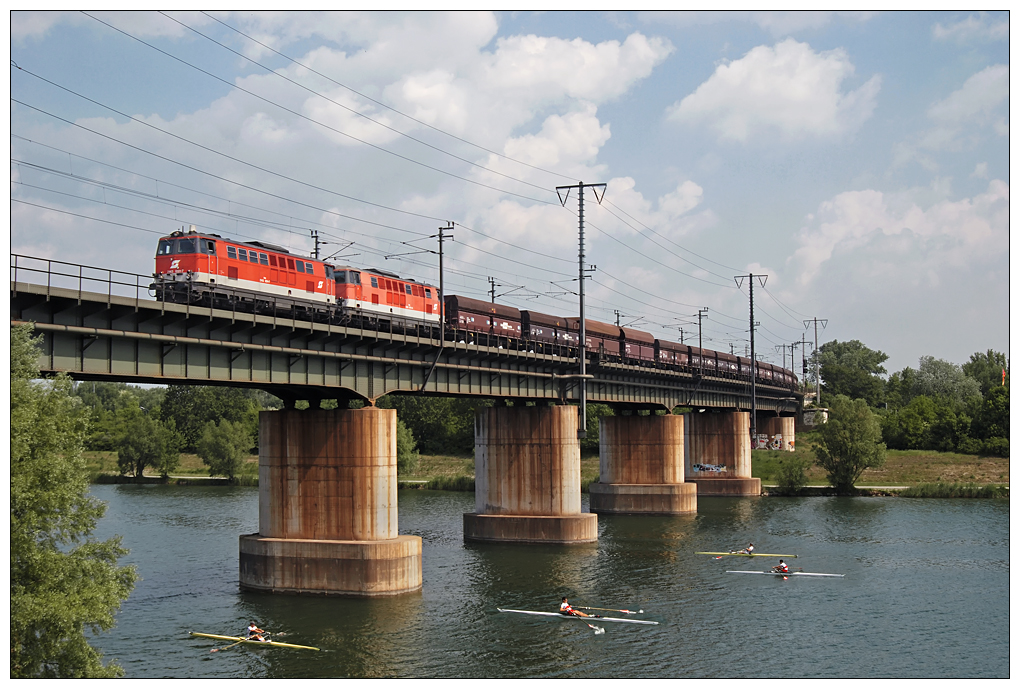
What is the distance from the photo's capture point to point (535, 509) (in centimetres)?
6419

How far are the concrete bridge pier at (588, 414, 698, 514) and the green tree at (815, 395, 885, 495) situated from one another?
65.0ft

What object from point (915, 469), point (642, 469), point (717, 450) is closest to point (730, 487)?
point (717, 450)

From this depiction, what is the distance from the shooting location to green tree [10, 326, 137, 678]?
77.5 ft

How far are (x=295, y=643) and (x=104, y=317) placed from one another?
13982 millimetres

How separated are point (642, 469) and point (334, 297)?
129ft

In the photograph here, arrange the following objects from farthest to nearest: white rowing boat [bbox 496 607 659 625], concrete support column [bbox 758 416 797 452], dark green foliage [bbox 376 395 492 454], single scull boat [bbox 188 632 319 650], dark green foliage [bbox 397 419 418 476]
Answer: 1. dark green foliage [bbox 376 395 492 454]
2. concrete support column [bbox 758 416 797 452]
3. dark green foliage [bbox 397 419 418 476]
4. white rowing boat [bbox 496 607 659 625]
5. single scull boat [bbox 188 632 319 650]

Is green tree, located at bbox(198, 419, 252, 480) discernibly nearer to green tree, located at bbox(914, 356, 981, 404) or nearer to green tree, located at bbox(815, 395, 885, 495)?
green tree, located at bbox(815, 395, 885, 495)

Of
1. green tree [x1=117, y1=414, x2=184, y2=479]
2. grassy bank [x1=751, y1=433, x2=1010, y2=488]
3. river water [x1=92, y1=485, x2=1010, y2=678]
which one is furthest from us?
green tree [x1=117, y1=414, x2=184, y2=479]

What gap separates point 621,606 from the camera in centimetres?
4359

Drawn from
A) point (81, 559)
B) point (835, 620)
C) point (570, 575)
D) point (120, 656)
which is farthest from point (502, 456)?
point (81, 559)

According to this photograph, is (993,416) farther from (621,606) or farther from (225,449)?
(225,449)

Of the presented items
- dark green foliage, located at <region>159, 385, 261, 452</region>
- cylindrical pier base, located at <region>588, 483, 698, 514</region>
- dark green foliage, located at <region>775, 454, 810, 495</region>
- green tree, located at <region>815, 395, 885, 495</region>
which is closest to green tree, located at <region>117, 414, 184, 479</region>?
dark green foliage, located at <region>159, 385, 261, 452</region>

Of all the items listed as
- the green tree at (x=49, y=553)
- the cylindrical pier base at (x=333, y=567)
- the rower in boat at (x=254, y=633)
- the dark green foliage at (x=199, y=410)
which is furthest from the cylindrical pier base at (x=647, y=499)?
the dark green foliage at (x=199, y=410)

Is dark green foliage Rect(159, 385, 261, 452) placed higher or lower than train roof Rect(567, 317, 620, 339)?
lower
